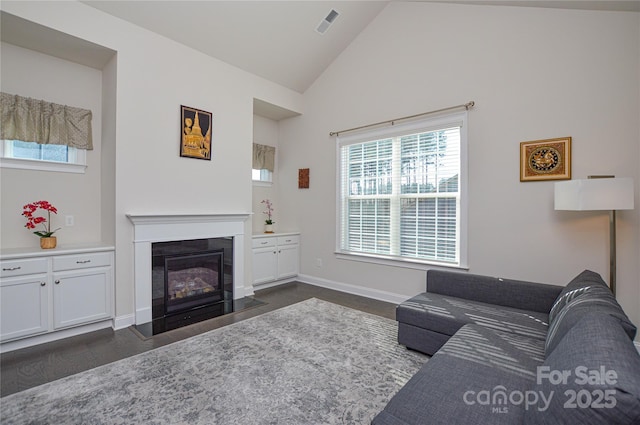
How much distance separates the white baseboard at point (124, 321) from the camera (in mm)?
3180

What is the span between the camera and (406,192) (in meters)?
4.05

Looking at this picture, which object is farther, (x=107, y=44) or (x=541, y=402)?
(x=107, y=44)

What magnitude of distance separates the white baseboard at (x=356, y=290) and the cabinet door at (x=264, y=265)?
63 cm

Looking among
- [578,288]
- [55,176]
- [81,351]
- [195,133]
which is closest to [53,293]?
[81,351]

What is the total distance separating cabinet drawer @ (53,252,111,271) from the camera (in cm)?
287

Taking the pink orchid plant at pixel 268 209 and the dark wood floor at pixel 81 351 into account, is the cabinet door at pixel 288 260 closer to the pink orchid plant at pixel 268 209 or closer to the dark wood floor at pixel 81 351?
the pink orchid plant at pixel 268 209

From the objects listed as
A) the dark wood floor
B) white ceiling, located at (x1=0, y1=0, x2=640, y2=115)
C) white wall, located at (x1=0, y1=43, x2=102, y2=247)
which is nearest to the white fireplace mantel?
the dark wood floor

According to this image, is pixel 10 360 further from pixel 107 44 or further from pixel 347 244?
pixel 347 244

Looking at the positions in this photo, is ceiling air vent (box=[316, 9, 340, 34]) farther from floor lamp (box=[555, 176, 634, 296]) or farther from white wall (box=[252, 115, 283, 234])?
floor lamp (box=[555, 176, 634, 296])

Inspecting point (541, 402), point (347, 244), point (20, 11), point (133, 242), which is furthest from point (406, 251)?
point (20, 11)

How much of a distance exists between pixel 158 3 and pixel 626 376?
14.8 feet

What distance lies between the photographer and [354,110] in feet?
15.0

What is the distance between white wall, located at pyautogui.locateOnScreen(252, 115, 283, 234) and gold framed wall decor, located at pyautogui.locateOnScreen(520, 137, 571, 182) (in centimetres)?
389

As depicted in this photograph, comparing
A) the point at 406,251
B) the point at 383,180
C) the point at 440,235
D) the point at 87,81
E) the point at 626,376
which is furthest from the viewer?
the point at 383,180
